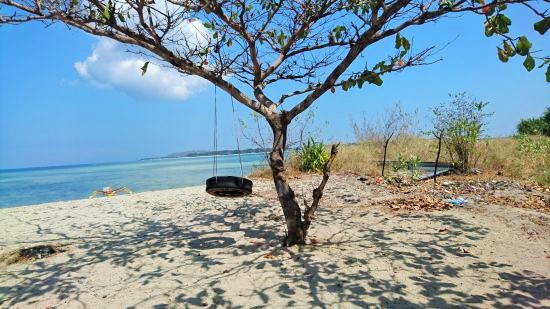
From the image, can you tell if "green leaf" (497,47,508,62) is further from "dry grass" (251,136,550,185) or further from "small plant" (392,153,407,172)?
"small plant" (392,153,407,172)

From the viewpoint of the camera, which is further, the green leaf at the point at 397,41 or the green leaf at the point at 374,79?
the green leaf at the point at 374,79

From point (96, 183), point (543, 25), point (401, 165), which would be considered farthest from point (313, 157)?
point (96, 183)

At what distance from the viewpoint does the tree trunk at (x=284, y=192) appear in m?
4.45

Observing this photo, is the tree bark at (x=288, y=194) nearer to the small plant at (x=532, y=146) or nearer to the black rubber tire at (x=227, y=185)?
the black rubber tire at (x=227, y=185)

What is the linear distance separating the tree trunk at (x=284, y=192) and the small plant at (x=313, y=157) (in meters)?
6.42

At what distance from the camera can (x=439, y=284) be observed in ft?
11.0

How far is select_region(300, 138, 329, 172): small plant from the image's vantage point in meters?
11.0

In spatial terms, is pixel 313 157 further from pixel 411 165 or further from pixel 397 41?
pixel 397 41

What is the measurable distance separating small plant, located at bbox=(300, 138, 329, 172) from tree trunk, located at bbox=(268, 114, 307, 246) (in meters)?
6.42

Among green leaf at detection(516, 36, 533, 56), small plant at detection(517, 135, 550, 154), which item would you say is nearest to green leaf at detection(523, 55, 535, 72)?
green leaf at detection(516, 36, 533, 56)

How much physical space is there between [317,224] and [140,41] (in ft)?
10.5

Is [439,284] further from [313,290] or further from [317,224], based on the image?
[317,224]

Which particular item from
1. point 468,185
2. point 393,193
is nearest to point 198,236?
point 393,193

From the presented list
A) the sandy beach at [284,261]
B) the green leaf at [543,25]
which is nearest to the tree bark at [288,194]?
the sandy beach at [284,261]
